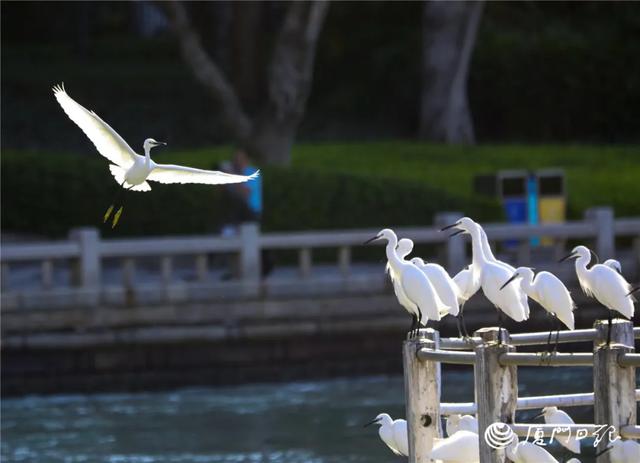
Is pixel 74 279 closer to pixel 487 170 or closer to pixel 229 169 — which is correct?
pixel 229 169

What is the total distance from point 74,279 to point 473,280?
7.20 meters

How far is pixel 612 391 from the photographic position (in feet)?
19.4

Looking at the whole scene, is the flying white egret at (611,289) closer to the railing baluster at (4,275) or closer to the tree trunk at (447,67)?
the railing baluster at (4,275)

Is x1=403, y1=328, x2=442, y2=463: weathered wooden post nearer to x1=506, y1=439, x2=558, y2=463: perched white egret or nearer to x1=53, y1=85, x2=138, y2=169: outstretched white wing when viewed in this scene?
x1=506, y1=439, x2=558, y2=463: perched white egret

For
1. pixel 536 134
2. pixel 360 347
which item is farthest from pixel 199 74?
pixel 536 134

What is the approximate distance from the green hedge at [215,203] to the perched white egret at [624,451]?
10207 mm

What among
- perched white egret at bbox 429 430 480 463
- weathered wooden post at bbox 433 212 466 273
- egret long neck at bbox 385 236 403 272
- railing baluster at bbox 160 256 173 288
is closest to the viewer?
perched white egret at bbox 429 430 480 463

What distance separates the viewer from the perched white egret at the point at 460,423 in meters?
7.19

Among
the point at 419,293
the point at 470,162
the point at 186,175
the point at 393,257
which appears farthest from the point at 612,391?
the point at 470,162

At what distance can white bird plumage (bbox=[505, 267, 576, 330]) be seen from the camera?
696cm

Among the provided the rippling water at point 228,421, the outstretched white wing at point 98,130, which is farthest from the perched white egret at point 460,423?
the rippling water at point 228,421

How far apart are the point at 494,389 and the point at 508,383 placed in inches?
2.9

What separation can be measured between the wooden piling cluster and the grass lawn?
11106 mm

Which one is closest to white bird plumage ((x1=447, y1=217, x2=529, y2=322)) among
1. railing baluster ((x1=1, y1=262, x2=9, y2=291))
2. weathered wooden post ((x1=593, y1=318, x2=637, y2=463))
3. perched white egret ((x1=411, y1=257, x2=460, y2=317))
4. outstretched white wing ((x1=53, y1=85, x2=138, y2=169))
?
perched white egret ((x1=411, y1=257, x2=460, y2=317))
